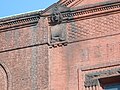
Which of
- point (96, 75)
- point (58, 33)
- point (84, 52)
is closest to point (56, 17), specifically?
point (58, 33)

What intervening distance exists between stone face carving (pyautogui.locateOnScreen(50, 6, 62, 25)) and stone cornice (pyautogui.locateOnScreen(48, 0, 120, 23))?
126 mm

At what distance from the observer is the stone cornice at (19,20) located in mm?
21703

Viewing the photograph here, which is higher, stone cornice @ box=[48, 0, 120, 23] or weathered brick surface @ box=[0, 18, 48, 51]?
stone cornice @ box=[48, 0, 120, 23]

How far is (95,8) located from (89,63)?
1.83 m

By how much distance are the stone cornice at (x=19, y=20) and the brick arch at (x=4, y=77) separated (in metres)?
1.33

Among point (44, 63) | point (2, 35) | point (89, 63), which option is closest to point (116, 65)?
point (89, 63)

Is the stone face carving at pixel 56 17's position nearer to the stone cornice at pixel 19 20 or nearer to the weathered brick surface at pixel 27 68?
the stone cornice at pixel 19 20

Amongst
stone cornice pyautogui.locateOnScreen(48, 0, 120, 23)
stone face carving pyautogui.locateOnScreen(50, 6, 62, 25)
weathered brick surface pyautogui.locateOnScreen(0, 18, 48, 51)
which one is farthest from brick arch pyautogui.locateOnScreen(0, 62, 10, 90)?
stone cornice pyautogui.locateOnScreen(48, 0, 120, 23)

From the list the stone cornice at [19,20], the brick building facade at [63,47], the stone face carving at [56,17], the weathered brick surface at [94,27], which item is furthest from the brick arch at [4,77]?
the weathered brick surface at [94,27]

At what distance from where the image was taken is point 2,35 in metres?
21.9

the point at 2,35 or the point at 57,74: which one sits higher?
the point at 2,35

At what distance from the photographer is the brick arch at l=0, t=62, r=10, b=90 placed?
21.0m

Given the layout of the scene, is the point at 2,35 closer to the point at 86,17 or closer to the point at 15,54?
the point at 15,54

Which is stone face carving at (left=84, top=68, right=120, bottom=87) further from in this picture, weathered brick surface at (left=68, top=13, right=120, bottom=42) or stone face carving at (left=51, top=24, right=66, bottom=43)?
stone face carving at (left=51, top=24, right=66, bottom=43)
